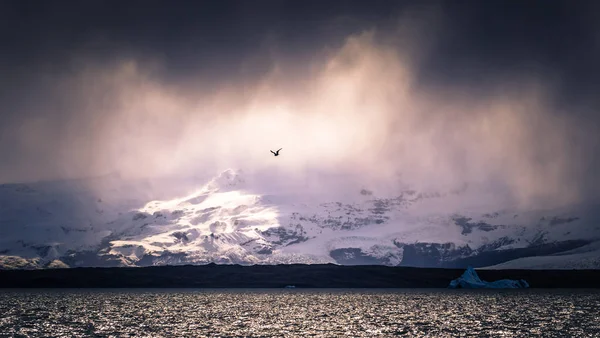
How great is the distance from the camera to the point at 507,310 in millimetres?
164250

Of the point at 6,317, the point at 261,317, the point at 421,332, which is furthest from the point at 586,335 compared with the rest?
the point at 6,317

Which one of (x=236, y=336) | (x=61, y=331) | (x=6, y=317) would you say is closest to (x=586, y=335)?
(x=236, y=336)

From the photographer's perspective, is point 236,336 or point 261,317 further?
point 261,317

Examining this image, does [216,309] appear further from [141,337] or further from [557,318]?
[557,318]

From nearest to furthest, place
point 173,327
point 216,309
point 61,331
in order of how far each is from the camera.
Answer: point 61,331 < point 173,327 < point 216,309

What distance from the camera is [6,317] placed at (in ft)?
442

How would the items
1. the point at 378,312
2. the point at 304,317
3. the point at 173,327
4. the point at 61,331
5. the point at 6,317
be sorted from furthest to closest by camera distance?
the point at 378,312
the point at 304,317
the point at 6,317
the point at 173,327
the point at 61,331

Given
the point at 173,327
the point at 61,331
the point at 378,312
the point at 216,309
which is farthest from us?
the point at 216,309

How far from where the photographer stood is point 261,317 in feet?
474

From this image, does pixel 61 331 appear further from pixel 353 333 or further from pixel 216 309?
pixel 216 309

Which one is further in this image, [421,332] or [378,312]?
[378,312]

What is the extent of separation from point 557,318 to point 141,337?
8401 centimetres

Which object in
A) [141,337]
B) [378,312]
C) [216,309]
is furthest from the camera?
[216,309]

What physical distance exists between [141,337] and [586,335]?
6948cm
